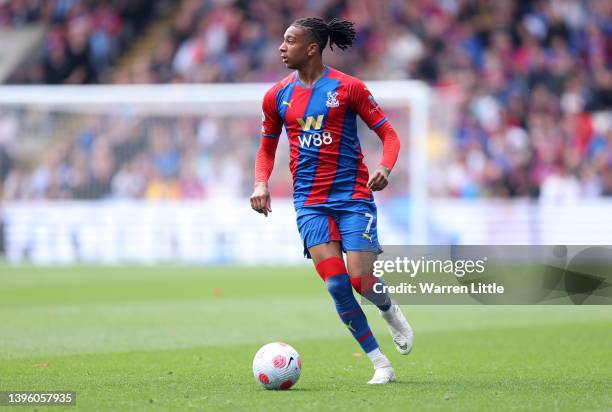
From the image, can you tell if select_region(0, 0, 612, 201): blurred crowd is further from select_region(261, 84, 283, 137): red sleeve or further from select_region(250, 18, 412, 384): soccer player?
select_region(250, 18, 412, 384): soccer player

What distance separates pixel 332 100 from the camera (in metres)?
8.07

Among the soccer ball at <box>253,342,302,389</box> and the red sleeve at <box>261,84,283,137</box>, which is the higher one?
the red sleeve at <box>261,84,283,137</box>

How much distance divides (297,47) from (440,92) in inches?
625

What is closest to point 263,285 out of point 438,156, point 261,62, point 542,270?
point 438,156

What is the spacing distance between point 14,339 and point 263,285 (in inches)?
296

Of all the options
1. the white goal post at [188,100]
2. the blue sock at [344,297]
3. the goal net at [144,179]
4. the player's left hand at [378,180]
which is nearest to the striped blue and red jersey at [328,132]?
the player's left hand at [378,180]

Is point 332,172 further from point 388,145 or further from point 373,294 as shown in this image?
point 373,294

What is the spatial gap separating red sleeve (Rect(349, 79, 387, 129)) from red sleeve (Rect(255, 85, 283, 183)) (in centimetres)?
56

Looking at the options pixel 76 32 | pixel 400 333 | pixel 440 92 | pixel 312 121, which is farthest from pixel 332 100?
pixel 76 32

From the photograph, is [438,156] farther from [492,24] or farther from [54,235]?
[54,235]

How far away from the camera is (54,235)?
23562mm

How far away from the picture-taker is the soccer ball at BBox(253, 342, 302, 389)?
7.66m

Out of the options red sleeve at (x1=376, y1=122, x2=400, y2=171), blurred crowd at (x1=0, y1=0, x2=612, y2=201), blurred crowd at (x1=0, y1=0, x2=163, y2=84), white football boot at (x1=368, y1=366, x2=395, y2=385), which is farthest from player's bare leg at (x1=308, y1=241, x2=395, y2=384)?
blurred crowd at (x1=0, y1=0, x2=163, y2=84)

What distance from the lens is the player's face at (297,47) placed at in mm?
8094
